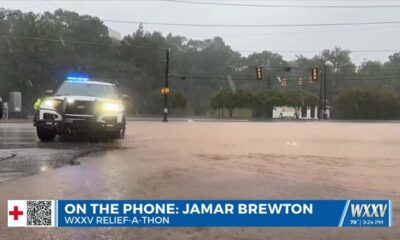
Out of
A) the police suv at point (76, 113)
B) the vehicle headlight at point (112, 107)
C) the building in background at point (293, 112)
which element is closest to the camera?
the police suv at point (76, 113)

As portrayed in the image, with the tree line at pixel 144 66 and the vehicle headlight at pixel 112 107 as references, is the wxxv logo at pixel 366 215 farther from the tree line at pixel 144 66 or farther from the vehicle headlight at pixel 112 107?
the tree line at pixel 144 66

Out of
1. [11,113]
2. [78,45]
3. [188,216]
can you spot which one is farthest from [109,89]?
[78,45]

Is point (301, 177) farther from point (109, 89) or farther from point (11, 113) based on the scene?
point (11, 113)

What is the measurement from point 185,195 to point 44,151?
5.77 m

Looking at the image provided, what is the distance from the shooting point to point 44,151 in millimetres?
11734

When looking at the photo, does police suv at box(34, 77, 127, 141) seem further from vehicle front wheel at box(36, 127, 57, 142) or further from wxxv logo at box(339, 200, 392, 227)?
wxxv logo at box(339, 200, 392, 227)

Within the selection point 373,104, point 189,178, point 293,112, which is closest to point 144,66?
point 293,112

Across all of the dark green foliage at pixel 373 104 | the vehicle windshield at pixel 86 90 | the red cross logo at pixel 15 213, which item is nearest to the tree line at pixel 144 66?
the dark green foliage at pixel 373 104

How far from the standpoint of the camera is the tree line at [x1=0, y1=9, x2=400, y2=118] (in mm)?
79438

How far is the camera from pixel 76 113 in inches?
554

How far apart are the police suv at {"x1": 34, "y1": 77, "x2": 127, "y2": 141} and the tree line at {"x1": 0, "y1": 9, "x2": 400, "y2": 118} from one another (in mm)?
42703

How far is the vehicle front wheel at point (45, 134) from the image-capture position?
47.9 ft

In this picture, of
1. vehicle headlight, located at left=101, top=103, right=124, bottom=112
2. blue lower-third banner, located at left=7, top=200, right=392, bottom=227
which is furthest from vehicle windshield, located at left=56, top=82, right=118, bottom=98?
blue lower-third banner, located at left=7, top=200, right=392, bottom=227

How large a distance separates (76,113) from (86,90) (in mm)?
1181
